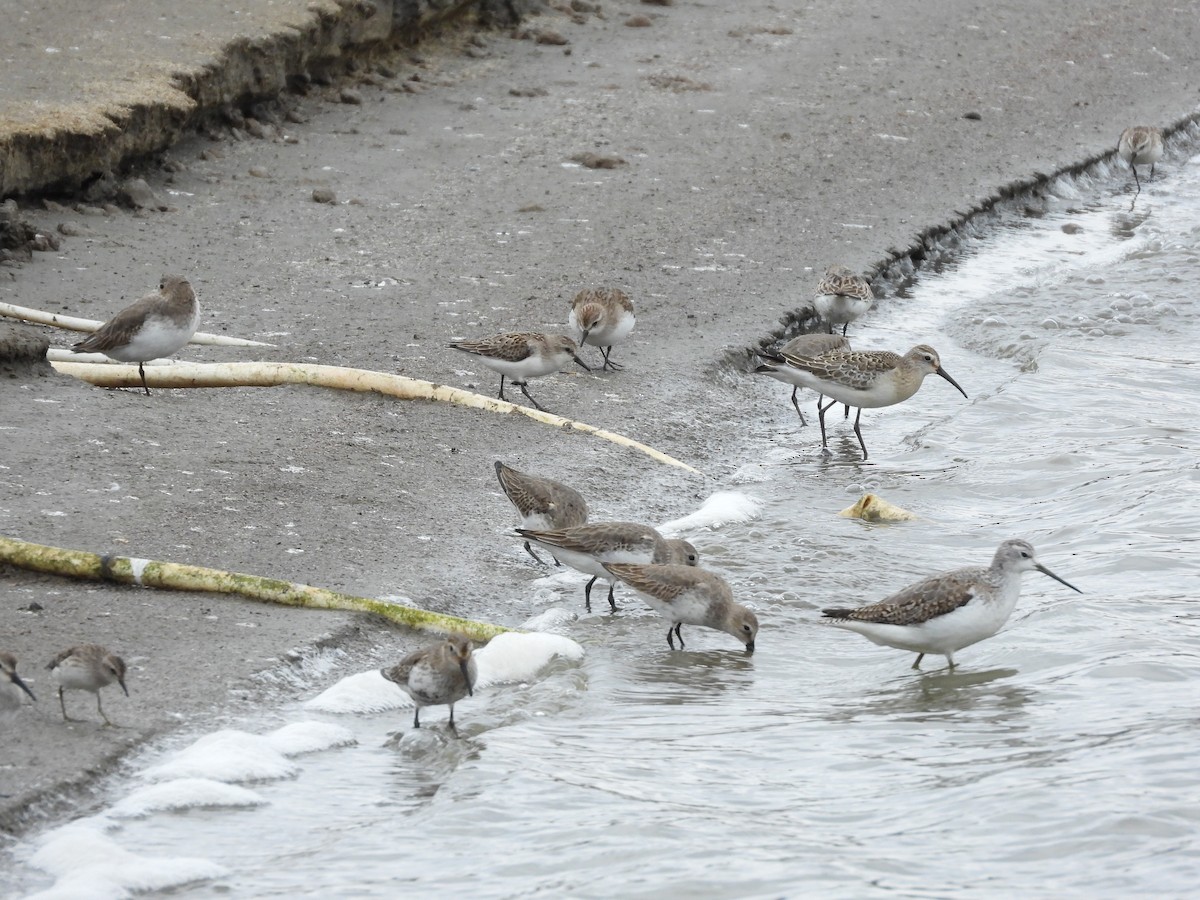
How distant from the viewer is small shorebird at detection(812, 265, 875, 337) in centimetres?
1296

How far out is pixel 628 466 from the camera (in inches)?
412

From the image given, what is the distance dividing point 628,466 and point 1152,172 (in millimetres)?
11223

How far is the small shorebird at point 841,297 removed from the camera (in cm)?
1296

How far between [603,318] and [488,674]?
4.70m

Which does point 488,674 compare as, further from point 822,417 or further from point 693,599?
point 822,417

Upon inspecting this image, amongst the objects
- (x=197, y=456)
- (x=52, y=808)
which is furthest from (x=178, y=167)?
(x=52, y=808)

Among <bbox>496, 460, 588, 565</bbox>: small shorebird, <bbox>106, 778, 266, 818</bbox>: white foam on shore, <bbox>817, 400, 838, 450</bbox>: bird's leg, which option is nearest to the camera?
<bbox>106, 778, 266, 818</bbox>: white foam on shore

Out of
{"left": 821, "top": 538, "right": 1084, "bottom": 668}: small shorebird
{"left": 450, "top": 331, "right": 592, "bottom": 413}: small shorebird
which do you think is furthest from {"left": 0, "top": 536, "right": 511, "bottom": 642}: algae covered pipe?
{"left": 450, "top": 331, "right": 592, "bottom": 413}: small shorebird

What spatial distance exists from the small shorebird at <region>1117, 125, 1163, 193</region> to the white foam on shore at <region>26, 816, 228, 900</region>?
602 inches

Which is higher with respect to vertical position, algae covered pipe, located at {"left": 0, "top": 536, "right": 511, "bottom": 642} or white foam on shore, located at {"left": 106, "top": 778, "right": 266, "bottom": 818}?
algae covered pipe, located at {"left": 0, "top": 536, "right": 511, "bottom": 642}

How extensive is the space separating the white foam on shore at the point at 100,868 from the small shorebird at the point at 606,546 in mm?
3157

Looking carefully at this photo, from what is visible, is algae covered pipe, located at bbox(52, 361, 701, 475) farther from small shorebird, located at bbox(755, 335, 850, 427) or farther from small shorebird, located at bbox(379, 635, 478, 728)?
small shorebird, located at bbox(379, 635, 478, 728)

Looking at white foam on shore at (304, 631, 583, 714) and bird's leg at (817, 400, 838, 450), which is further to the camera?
bird's leg at (817, 400, 838, 450)

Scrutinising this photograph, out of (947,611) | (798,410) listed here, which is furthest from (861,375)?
(947,611)
